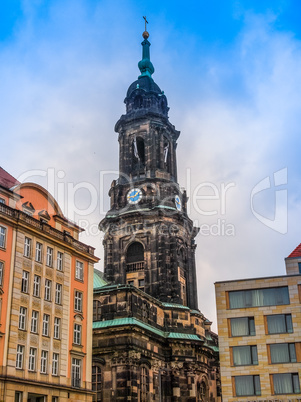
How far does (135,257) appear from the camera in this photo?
2950 inches

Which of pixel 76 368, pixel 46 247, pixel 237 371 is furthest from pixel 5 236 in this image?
pixel 237 371

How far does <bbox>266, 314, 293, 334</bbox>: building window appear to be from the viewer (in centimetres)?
4700

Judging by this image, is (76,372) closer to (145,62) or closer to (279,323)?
(279,323)

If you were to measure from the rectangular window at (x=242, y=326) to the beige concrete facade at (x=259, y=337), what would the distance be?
9 cm

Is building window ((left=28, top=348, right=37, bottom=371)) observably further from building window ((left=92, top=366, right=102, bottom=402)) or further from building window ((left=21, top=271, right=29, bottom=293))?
building window ((left=92, top=366, right=102, bottom=402))

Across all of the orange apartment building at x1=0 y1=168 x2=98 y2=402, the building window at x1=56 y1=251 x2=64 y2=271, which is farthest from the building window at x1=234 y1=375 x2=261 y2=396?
the building window at x1=56 y1=251 x2=64 y2=271

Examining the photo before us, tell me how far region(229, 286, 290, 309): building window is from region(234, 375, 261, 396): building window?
5.94 metres

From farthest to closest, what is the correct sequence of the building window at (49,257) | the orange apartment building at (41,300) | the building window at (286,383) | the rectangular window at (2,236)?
the building window at (49,257)
the building window at (286,383)
the rectangular window at (2,236)
the orange apartment building at (41,300)

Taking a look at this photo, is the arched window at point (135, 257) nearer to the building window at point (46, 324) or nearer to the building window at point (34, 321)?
Result: the building window at point (46, 324)

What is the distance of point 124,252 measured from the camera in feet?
246

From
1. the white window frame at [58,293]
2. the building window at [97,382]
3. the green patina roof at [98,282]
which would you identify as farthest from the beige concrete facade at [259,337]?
the green patina roof at [98,282]

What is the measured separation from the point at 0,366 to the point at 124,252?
36955mm

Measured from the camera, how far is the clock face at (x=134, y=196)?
78.0 metres

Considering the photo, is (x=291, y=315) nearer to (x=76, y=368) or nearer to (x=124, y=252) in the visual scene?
(x=76, y=368)
